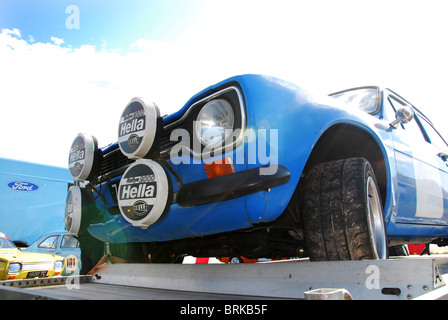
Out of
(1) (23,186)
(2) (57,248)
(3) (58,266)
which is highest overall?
(1) (23,186)

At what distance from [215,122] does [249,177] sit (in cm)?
38

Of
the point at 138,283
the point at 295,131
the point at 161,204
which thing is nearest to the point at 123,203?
the point at 161,204

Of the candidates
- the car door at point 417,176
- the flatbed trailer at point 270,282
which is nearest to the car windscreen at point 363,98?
the car door at point 417,176

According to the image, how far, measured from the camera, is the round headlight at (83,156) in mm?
2367

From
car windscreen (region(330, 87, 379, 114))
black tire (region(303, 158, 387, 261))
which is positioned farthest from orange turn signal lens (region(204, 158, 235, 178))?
car windscreen (region(330, 87, 379, 114))

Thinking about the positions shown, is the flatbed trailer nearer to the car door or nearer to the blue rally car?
the blue rally car

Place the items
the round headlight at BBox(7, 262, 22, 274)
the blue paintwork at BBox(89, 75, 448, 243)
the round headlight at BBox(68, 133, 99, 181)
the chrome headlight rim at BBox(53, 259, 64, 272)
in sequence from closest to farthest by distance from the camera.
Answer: the blue paintwork at BBox(89, 75, 448, 243) < the round headlight at BBox(68, 133, 99, 181) < the round headlight at BBox(7, 262, 22, 274) < the chrome headlight rim at BBox(53, 259, 64, 272)

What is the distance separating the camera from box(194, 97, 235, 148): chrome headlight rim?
1665 mm

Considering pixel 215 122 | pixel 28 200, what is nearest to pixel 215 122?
pixel 215 122

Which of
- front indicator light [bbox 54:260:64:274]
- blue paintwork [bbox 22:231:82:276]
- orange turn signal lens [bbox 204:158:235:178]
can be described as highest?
orange turn signal lens [bbox 204:158:235:178]

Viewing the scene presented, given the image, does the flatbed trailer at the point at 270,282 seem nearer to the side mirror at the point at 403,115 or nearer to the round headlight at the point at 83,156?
the round headlight at the point at 83,156

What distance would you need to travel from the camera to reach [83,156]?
2387mm

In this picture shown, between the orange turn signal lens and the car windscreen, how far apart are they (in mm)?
1502

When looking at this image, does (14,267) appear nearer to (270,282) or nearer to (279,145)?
(270,282)
